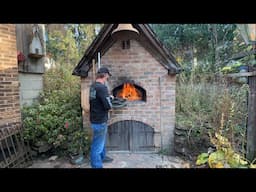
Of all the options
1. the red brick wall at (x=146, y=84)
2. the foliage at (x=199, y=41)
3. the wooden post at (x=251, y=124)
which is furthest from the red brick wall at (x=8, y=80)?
the foliage at (x=199, y=41)

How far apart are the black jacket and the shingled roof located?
117cm

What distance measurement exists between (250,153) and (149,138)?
1.91 meters

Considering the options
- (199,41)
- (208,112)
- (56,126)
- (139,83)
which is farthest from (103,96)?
(199,41)

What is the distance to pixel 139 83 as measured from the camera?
13.1 feet

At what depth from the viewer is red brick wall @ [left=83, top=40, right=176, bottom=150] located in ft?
13.0

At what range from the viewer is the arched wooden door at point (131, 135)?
4043 millimetres

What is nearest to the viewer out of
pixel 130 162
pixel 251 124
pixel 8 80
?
pixel 251 124

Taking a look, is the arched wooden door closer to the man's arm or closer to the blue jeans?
the blue jeans

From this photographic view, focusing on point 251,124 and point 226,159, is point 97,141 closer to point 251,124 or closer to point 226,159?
point 226,159

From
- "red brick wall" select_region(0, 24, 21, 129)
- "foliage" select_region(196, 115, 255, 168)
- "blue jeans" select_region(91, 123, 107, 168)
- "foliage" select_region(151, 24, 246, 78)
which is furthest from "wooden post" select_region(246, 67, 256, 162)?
"foliage" select_region(151, 24, 246, 78)

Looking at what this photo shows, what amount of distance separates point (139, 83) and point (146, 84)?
16cm
